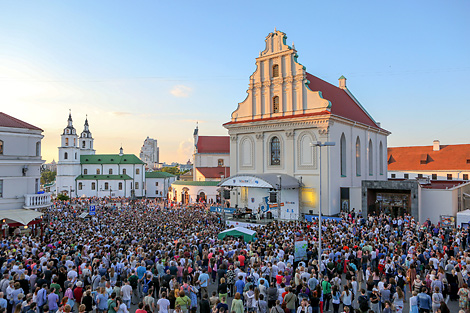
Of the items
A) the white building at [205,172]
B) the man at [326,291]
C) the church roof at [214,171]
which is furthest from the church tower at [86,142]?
the man at [326,291]

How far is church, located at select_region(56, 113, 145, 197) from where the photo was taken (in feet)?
267

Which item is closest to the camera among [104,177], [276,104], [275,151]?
[275,151]

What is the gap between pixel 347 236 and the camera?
755 inches

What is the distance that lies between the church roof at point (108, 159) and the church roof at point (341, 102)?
195ft

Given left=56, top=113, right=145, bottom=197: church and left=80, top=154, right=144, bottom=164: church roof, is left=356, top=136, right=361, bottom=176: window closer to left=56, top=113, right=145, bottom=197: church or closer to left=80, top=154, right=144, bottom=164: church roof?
left=56, top=113, right=145, bottom=197: church

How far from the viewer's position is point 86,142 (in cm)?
9138

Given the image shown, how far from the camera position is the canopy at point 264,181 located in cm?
3065

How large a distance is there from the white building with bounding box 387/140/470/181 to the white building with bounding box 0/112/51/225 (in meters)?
58.0

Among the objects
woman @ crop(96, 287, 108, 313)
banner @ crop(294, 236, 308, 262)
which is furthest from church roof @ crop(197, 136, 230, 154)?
woman @ crop(96, 287, 108, 313)

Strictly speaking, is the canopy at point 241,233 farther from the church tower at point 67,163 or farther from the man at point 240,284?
the church tower at point 67,163

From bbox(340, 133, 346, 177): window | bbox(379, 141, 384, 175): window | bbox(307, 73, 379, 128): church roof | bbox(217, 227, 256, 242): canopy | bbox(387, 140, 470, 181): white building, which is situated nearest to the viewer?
bbox(217, 227, 256, 242): canopy

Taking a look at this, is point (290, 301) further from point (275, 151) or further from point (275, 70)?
point (275, 70)

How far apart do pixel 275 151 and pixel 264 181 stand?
Result: 6192mm

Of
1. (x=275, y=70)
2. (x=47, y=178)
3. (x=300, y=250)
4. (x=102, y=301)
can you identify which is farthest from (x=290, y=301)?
(x=47, y=178)
